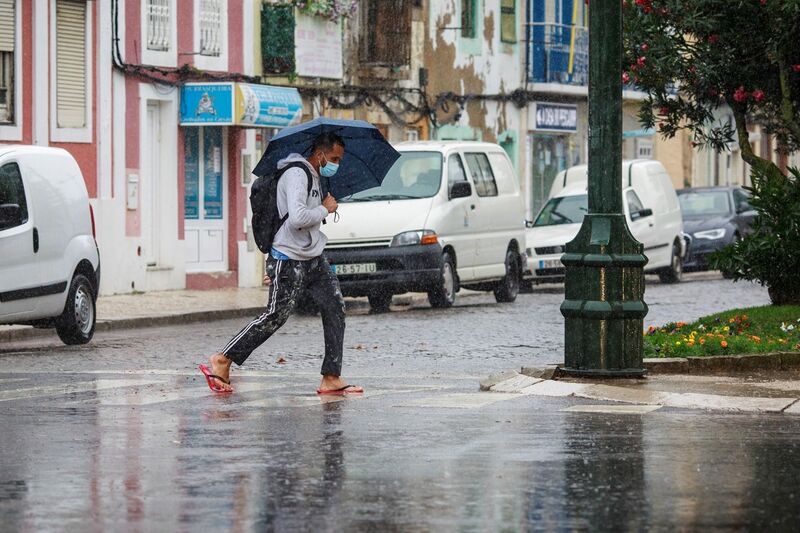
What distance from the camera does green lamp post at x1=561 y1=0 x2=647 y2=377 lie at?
1363 cm

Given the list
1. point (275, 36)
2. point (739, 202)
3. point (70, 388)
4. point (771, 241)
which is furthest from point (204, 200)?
Answer: point (70, 388)

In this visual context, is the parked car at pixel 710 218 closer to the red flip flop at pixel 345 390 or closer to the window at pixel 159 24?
the window at pixel 159 24

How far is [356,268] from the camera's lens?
80.6ft

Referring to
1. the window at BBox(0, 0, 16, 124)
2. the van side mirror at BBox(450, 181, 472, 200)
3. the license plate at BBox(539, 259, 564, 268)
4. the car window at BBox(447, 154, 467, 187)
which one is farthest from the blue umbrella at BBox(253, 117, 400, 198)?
the license plate at BBox(539, 259, 564, 268)

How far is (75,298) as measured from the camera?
63.9 ft

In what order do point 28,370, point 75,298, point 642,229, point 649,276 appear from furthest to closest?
point 649,276 < point 642,229 < point 75,298 < point 28,370

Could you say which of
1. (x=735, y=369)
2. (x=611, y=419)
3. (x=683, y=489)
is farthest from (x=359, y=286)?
(x=683, y=489)

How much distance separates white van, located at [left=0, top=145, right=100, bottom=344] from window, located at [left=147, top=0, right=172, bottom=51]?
38.6 feet

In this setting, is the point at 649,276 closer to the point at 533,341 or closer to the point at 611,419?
the point at 533,341

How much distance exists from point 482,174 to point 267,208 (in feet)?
46.5

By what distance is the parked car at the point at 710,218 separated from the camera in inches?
1515

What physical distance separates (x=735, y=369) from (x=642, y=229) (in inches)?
769

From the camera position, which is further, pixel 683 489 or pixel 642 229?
pixel 642 229

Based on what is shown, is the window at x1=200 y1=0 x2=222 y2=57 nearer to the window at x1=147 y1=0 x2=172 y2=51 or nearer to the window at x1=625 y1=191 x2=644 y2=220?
the window at x1=147 y1=0 x2=172 y2=51
